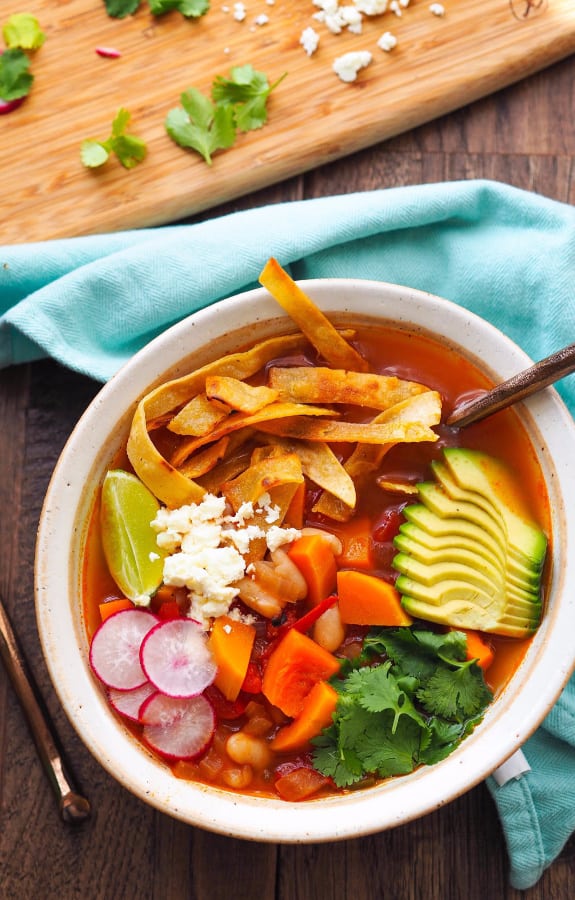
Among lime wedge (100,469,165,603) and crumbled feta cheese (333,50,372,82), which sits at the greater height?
crumbled feta cheese (333,50,372,82)

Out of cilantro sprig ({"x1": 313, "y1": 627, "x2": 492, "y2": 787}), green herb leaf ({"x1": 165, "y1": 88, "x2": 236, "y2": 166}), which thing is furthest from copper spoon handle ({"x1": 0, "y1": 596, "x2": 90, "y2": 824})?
green herb leaf ({"x1": 165, "y1": 88, "x2": 236, "y2": 166})

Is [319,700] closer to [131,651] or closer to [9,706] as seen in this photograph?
[131,651]

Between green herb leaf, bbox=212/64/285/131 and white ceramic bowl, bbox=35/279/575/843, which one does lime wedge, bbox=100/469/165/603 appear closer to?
white ceramic bowl, bbox=35/279/575/843

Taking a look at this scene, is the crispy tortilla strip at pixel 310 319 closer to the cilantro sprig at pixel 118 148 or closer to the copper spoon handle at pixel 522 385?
the copper spoon handle at pixel 522 385

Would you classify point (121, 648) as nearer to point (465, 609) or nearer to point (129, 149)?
point (465, 609)

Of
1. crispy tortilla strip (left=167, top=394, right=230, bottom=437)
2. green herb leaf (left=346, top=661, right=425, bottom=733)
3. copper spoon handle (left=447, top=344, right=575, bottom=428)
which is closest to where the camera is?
copper spoon handle (left=447, top=344, right=575, bottom=428)

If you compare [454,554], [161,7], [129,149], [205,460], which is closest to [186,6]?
[161,7]
